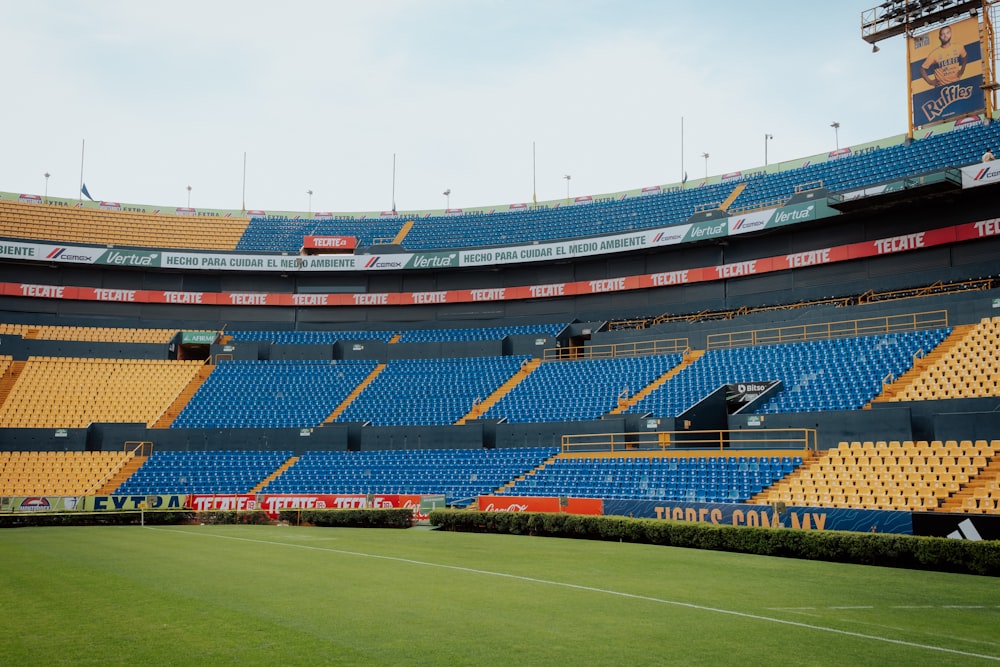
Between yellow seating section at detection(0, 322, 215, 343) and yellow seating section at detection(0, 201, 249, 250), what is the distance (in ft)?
17.5

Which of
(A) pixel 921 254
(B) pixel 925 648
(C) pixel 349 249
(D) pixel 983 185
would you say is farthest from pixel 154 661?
(C) pixel 349 249

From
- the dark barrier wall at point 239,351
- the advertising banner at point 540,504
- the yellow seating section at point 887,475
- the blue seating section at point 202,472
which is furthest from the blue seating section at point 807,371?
the dark barrier wall at point 239,351

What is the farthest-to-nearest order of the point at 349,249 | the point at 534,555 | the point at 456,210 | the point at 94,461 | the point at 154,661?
1. the point at 456,210
2. the point at 349,249
3. the point at 94,461
4. the point at 534,555
5. the point at 154,661

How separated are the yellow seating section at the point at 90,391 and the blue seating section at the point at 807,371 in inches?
1040

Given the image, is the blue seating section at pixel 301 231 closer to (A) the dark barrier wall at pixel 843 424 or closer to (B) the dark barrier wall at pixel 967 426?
(A) the dark barrier wall at pixel 843 424

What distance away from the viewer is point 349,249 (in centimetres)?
5434

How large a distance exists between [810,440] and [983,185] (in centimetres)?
1379

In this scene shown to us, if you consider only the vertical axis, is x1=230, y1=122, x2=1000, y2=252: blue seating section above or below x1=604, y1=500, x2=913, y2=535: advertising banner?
above

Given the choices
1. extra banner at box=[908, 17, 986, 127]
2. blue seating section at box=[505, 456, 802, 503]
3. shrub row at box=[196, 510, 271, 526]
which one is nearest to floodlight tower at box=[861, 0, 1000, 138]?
extra banner at box=[908, 17, 986, 127]

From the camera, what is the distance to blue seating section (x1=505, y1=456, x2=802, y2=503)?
2675cm

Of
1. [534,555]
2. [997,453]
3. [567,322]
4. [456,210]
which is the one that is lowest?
[534,555]

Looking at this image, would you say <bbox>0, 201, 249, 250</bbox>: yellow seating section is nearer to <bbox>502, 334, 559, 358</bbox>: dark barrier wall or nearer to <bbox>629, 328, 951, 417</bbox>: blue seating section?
<bbox>502, 334, 559, 358</bbox>: dark barrier wall

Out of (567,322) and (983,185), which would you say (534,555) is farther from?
(567,322)

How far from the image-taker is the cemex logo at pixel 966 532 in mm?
18000
